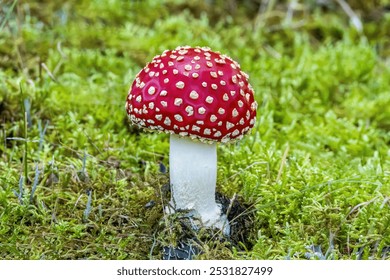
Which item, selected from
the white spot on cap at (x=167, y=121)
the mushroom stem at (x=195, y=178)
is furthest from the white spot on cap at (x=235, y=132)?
the white spot on cap at (x=167, y=121)

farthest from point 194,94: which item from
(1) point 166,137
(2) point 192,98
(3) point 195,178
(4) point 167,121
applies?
(1) point 166,137

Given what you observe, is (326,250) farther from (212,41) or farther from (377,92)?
(212,41)

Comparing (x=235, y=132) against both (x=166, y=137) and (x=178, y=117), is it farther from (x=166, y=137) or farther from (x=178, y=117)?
(x=166, y=137)

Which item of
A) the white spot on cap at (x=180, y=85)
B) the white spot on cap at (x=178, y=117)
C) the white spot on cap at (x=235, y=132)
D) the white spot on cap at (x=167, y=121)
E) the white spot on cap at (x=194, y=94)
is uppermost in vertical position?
the white spot on cap at (x=180, y=85)

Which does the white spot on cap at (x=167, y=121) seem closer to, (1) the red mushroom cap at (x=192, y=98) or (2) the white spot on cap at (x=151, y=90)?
(1) the red mushroom cap at (x=192, y=98)

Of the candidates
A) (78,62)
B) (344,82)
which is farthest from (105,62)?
(344,82)

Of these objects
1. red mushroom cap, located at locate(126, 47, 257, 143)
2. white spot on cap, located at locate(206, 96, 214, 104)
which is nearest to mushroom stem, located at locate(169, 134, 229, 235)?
red mushroom cap, located at locate(126, 47, 257, 143)
